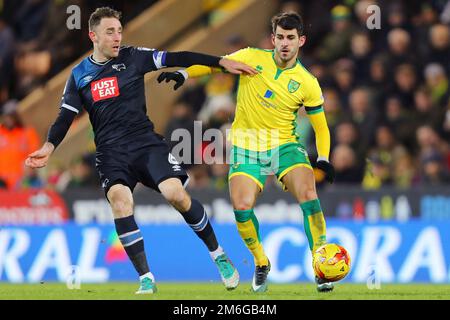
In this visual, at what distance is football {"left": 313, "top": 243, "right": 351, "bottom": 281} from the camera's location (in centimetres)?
1112

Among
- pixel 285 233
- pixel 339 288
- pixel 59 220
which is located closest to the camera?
pixel 339 288

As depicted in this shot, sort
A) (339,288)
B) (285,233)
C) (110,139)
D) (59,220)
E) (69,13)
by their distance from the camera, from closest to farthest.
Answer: (110,139)
(339,288)
(285,233)
(59,220)
(69,13)

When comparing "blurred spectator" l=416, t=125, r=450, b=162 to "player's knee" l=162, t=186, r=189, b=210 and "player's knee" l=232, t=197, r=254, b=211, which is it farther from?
"player's knee" l=162, t=186, r=189, b=210

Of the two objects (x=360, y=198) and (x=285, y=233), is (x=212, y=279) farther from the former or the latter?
(x=360, y=198)

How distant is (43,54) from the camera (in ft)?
66.8

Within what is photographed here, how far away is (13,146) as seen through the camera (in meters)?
18.2

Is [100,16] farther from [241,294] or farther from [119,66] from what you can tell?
[241,294]

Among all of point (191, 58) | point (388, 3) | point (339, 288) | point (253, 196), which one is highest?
point (388, 3)

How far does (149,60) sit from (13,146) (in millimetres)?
7015

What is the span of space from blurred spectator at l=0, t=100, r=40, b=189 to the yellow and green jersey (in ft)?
22.8

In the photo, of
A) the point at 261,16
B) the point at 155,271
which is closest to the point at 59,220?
the point at 155,271

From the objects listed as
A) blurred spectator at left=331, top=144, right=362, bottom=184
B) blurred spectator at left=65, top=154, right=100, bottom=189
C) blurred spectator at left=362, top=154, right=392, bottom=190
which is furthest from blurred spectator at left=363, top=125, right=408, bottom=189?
blurred spectator at left=65, top=154, right=100, bottom=189

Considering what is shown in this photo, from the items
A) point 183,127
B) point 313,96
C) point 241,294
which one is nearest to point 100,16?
point 313,96

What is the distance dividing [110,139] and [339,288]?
278 centimetres
